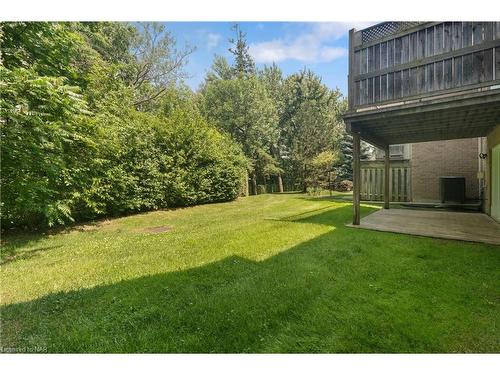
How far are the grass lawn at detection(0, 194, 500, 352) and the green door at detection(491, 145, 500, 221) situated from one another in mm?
3467

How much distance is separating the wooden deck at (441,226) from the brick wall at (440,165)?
14.6 ft

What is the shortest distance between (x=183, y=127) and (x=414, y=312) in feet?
33.1

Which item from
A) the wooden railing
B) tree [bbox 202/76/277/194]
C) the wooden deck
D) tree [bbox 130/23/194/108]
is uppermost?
tree [bbox 130/23/194/108]

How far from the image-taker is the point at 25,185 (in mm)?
4512

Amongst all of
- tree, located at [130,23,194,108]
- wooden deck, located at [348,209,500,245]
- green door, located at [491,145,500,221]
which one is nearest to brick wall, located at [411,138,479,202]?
green door, located at [491,145,500,221]

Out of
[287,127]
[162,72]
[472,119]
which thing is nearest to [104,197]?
[472,119]

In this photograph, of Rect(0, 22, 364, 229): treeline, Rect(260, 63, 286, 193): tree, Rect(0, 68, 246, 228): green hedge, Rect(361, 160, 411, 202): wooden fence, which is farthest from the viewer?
Rect(260, 63, 286, 193): tree

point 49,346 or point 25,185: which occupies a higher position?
point 25,185

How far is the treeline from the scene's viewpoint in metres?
4.26

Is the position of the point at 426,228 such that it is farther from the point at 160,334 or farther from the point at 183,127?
the point at 183,127

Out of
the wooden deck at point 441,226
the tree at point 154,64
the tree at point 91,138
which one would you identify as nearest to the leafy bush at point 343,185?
the tree at point 91,138

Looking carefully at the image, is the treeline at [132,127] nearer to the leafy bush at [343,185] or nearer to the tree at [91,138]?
the tree at [91,138]

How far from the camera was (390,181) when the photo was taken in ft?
41.9

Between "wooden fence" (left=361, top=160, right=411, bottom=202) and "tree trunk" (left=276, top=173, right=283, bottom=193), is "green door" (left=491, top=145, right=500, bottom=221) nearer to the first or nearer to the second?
"wooden fence" (left=361, top=160, right=411, bottom=202)
